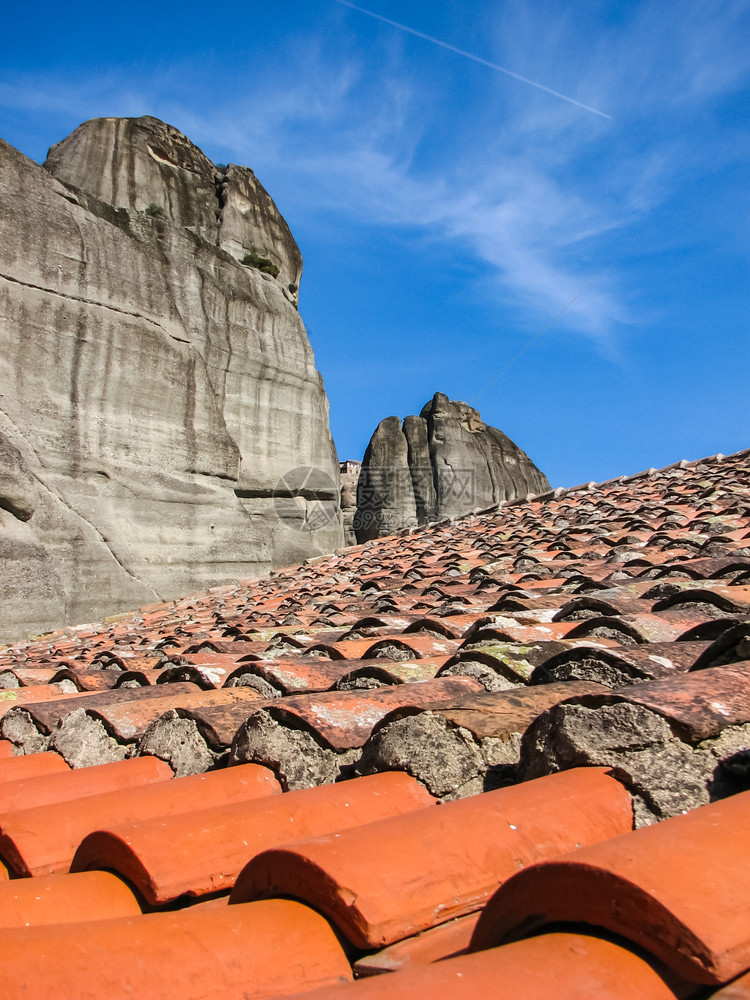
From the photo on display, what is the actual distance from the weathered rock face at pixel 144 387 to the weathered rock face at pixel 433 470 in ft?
39.5

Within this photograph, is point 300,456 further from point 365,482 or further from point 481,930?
point 365,482

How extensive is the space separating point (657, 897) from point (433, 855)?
0.41 meters

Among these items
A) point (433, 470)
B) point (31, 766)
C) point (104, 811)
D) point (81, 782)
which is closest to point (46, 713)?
point (31, 766)

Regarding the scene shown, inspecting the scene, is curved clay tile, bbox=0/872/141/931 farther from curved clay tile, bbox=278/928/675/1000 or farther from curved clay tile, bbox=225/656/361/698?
curved clay tile, bbox=225/656/361/698

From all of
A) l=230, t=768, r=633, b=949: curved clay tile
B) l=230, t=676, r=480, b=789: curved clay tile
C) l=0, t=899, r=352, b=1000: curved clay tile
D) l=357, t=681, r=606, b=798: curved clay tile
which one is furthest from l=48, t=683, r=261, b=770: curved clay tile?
l=0, t=899, r=352, b=1000: curved clay tile

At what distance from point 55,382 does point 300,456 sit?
4.00 m

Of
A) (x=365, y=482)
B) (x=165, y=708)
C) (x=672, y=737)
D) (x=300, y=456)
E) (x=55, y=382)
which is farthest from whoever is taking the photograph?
(x=365, y=482)

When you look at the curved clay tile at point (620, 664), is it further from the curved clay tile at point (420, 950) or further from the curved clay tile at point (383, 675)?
the curved clay tile at point (420, 950)

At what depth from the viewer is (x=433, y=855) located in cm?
113

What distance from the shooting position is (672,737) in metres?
1.33

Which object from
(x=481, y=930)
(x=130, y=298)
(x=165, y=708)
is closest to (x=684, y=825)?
(x=481, y=930)

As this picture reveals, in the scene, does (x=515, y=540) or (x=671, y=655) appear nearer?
(x=671, y=655)

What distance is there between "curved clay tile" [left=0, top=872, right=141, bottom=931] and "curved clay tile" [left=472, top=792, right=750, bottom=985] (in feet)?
2.07

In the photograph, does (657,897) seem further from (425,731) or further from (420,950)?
(425,731)
